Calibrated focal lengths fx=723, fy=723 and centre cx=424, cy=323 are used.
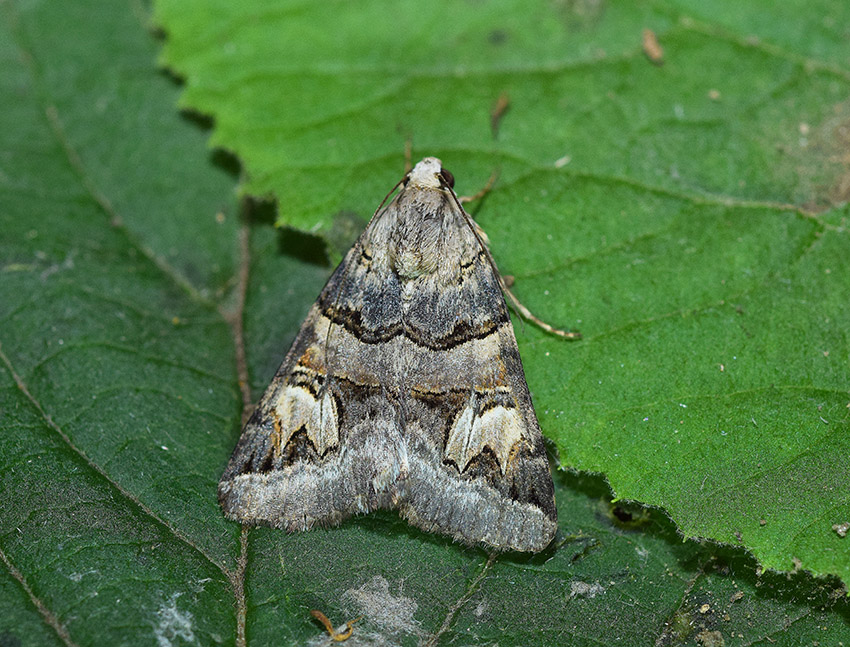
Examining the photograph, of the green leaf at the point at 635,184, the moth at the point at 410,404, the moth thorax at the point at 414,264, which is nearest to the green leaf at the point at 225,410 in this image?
the green leaf at the point at 635,184

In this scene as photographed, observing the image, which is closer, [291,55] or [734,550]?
[734,550]

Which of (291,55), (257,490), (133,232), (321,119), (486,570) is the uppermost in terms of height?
(291,55)

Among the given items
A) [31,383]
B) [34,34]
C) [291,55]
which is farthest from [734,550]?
[34,34]

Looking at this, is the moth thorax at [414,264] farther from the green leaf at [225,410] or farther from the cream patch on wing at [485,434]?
the cream patch on wing at [485,434]

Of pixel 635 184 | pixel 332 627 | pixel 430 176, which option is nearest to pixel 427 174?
pixel 430 176

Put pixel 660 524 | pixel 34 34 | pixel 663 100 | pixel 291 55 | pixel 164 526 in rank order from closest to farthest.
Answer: pixel 164 526
pixel 660 524
pixel 663 100
pixel 291 55
pixel 34 34

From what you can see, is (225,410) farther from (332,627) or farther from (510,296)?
(510,296)

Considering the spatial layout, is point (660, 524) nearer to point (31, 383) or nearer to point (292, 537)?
point (292, 537)
